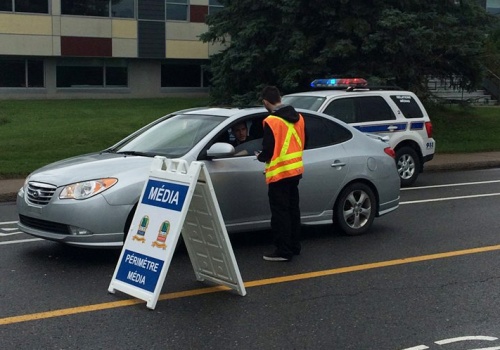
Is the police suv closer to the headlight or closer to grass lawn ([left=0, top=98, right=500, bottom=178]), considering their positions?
grass lawn ([left=0, top=98, right=500, bottom=178])

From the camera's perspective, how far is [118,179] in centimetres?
766

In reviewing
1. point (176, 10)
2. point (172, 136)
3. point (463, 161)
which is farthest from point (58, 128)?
point (176, 10)

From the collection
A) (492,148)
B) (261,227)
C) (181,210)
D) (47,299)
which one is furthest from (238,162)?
(492,148)

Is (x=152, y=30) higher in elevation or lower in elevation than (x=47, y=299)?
higher

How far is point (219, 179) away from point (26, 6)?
2784 cm

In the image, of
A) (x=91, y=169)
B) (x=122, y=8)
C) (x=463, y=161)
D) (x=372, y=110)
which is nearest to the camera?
(x=91, y=169)

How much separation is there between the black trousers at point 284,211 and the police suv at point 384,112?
5.68m

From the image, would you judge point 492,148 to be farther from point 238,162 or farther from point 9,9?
point 9,9

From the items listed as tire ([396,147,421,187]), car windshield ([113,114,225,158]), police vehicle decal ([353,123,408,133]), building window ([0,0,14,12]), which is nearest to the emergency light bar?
police vehicle decal ([353,123,408,133])

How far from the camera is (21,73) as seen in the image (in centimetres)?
3450

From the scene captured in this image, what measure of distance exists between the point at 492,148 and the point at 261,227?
14.2 m

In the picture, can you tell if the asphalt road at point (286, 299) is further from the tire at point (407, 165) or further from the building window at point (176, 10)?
the building window at point (176, 10)

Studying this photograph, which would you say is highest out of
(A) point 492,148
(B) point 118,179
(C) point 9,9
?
(C) point 9,9

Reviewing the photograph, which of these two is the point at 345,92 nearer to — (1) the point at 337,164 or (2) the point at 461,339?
(1) the point at 337,164
